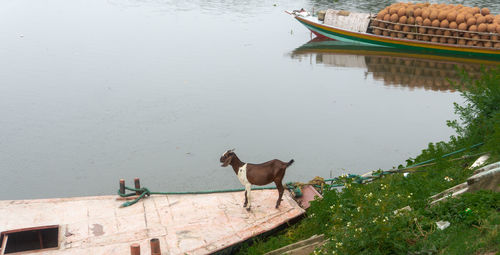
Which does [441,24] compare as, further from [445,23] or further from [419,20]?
[419,20]

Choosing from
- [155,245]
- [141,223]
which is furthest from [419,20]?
[155,245]

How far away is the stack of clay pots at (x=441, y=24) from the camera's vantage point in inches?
782

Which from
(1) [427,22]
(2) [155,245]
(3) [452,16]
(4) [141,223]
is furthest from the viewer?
(1) [427,22]

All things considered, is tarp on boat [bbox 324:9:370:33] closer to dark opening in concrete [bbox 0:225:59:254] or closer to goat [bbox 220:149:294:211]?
goat [bbox 220:149:294:211]

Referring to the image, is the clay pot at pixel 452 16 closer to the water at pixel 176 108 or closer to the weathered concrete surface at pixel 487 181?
the water at pixel 176 108

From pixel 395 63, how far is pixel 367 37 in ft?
7.13

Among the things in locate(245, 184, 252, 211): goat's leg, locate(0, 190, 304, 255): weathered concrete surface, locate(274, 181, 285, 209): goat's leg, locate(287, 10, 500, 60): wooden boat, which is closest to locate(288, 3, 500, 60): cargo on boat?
locate(287, 10, 500, 60): wooden boat

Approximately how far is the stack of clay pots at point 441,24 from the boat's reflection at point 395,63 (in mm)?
759

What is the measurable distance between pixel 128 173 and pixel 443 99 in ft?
34.1

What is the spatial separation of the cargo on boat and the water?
1587 mm

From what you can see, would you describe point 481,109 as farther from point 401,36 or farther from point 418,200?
point 401,36

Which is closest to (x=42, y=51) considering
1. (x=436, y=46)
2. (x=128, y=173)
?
(x=128, y=173)

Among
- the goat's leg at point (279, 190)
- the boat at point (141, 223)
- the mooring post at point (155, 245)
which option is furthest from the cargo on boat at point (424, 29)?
the mooring post at point (155, 245)

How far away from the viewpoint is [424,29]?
20984 millimetres
